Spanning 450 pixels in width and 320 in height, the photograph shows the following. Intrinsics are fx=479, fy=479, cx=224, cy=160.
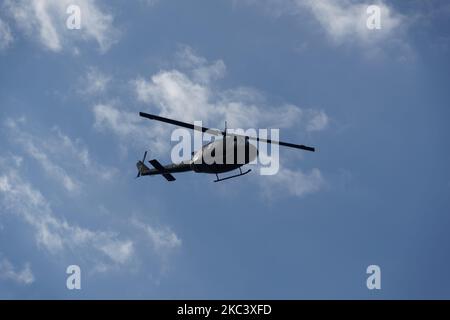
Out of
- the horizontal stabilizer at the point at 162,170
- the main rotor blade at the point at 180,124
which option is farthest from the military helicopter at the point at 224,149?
the horizontal stabilizer at the point at 162,170

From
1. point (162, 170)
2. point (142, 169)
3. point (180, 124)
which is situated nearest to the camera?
point (180, 124)

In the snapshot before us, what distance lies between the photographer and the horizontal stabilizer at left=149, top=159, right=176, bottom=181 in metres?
53.3

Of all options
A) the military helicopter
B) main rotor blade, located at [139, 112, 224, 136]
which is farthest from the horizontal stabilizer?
main rotor blade, located at [139, 112, 224, 136]

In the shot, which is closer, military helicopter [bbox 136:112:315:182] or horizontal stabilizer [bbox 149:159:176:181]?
military helicopter [bbox 136:112:315:182]

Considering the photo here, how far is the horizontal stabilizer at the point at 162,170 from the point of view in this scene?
53.3m

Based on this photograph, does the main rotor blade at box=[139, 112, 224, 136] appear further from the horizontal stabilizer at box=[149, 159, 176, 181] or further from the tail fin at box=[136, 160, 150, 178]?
the tail fin at box=[136, 160, 150, 178]

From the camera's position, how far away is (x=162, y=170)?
54.2 metres

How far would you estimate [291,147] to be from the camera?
48438 millimetres

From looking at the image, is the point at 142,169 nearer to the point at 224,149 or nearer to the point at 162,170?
the point at 162,170

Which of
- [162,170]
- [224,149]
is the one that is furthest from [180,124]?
[162,170]
